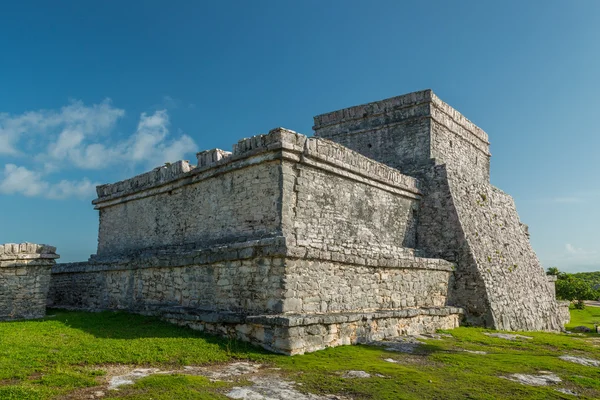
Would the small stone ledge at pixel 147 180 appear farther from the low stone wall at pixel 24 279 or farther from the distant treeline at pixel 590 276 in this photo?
the distant treeline at pixel 590 276

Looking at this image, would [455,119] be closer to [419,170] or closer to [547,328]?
[419,170]

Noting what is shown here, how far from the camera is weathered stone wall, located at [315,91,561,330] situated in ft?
44.4

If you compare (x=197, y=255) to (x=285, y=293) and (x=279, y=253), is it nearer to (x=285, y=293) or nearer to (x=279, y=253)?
(x=279, y=253)

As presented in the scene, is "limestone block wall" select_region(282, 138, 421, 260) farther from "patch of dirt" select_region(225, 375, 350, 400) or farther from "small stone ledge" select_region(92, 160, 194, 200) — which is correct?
"small stone ledge" select_region(92, 160, 194, 200)

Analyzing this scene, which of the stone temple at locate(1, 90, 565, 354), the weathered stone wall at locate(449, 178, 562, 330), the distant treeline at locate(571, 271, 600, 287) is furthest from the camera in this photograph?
the distant treeline at locate(571, 271, 600, 287)

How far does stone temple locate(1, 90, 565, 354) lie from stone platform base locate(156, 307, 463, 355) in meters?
0.03

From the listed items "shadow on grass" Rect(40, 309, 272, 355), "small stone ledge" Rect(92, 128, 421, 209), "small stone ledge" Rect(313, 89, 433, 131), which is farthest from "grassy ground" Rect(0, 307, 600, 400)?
"small stone ledge" Rect(313, 89, 433, 131)

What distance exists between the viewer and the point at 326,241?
430 inches

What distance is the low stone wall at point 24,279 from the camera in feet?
40.0

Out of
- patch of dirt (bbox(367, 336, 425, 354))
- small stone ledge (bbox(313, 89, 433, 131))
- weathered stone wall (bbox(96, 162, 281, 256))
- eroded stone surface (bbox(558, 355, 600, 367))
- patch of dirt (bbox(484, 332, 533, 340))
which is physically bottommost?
eroded stone surface (bbox(558, 355, 600, 367))

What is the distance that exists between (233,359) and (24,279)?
7719 mm

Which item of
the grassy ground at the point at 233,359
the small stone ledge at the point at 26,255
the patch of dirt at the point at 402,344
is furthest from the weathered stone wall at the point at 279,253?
the small stone ledge at the point at 26,255

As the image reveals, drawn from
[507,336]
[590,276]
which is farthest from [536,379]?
[590,276]

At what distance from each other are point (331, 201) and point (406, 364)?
4428 mm
